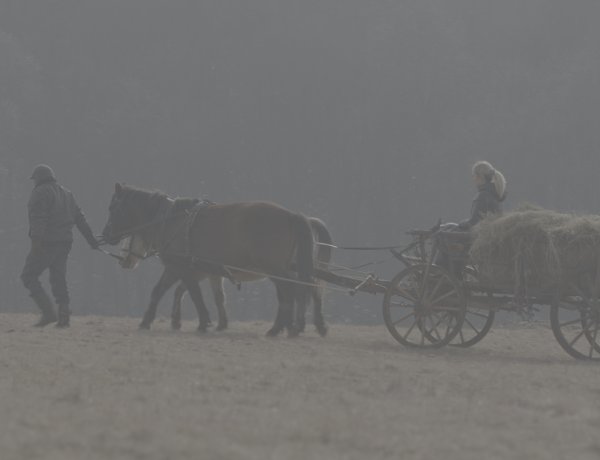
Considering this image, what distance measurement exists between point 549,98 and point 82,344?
213 ft

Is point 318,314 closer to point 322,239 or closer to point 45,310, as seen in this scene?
point 322,239

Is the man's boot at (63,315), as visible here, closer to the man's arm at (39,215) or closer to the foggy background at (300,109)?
the man's arm at (39,215)

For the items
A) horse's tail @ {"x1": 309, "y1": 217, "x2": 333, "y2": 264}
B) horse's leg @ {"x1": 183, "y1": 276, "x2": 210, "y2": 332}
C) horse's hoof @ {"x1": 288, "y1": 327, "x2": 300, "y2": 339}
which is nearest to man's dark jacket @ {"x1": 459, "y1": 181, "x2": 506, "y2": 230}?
horse's hoof @ {"x1": 288, "y1": 327, "x2": 300, "y2": 339}

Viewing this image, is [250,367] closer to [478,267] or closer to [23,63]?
[478,267]

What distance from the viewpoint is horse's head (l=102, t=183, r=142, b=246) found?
1691 cm

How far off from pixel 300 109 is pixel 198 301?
65.7 m

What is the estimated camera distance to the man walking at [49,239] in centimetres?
1588

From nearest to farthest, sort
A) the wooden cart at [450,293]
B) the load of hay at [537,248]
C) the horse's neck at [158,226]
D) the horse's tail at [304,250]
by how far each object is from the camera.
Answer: the load of hay at [537,248] → the wooden cart at [450,293] → the horse's tail at [304,250] → the horse's neck at [158,226]

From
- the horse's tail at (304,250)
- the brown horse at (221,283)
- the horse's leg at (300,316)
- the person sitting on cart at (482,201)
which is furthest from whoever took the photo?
the brown horse at (221,283)

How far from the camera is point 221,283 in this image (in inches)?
658

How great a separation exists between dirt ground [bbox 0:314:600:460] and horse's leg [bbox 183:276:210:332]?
6.24 ft

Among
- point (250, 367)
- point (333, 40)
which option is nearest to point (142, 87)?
point (333, 40)

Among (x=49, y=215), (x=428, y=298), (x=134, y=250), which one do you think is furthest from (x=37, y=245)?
(x=428, y=298)

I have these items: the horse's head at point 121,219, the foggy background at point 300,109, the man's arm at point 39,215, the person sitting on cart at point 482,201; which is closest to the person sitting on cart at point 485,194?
the person sitting on cart at point 482,201
